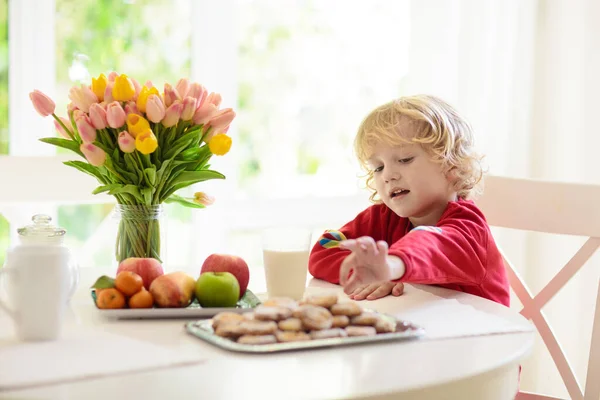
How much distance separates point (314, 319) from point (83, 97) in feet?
2.07

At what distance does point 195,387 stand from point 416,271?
0.58 meters

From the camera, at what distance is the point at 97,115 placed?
1486 mm

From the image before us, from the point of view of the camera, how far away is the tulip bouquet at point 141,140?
149 centimetres

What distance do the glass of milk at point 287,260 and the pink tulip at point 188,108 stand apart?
24 cm

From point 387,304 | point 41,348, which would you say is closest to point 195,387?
point 41,348

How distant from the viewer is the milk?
1.49 m

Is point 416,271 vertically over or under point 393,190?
under

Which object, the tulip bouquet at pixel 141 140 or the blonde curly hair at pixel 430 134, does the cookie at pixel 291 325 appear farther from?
the blonde curly hair at pixel 430 134

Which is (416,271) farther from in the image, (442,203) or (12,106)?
(12,106)

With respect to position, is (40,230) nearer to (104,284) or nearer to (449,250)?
(104,284)

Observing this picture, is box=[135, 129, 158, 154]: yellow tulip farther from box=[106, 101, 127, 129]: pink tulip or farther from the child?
the child

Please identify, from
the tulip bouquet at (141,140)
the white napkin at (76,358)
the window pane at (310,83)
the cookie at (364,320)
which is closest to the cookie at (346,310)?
the cookie at (364,320)

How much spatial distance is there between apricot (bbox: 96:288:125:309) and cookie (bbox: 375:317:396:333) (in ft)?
1.33

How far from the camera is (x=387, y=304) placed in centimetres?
148
